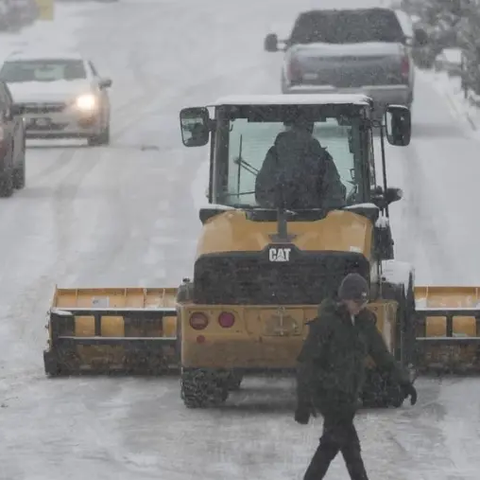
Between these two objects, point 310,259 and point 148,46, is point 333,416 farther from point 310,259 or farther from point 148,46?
point 148,46

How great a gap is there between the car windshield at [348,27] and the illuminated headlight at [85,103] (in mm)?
3347

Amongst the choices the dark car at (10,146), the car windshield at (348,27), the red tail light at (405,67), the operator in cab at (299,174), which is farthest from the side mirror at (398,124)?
the car windshield at (348,27)

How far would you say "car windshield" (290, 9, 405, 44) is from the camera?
2991 centimetres

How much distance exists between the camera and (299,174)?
12.1 meters

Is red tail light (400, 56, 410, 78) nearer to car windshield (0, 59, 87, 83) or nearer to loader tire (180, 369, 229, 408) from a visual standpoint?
car windshield (0, 59, 87, 83)

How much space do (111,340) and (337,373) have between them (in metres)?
4.55

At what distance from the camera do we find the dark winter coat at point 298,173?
39.5ft

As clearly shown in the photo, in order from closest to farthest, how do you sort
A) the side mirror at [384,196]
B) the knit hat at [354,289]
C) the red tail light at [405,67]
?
the knit hat at [354,289] → the side mirror at [384,196] → the red tail light at [405,67]

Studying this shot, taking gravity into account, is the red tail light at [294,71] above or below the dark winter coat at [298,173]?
below

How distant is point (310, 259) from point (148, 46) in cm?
4594

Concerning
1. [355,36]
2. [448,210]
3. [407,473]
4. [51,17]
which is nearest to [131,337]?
[407,473]

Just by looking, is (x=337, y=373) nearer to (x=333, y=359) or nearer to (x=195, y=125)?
(x=333, y=359)

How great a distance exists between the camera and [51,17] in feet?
220

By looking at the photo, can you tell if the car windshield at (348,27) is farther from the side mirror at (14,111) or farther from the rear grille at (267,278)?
the rear grille at (267,278)
